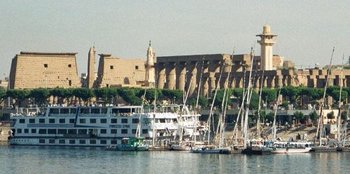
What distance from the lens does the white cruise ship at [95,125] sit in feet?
371

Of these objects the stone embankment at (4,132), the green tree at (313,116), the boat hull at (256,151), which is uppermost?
the green tree at (313,116)

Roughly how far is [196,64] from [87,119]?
128 feet

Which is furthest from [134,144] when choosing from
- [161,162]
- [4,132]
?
[4,132]

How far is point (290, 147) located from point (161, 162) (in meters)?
14.0

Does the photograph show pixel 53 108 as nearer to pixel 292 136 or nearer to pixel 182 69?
pixel 292 136

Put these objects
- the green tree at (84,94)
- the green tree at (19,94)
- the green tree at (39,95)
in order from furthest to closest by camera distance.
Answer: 1. the green tree at (19,94)
2. the green tree at (39,95)
3. the green tree at (84,94)

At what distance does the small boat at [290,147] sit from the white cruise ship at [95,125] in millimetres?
9062

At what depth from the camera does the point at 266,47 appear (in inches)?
5910

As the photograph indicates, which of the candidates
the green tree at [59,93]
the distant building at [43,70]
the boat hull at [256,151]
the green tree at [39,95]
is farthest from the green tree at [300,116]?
the distant building at [43,70]

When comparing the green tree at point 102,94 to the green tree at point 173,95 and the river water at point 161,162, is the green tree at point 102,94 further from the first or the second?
the river water at point 161,162

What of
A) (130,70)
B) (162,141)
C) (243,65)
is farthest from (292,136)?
(130,70)

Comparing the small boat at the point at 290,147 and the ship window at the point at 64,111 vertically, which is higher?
the ship window at the point at 64,111

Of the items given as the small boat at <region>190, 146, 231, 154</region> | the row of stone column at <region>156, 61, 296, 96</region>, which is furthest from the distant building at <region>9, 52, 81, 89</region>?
the small boat at <region>190, 146, 231, 154</region>

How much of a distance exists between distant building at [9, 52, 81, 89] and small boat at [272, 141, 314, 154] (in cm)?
6477
